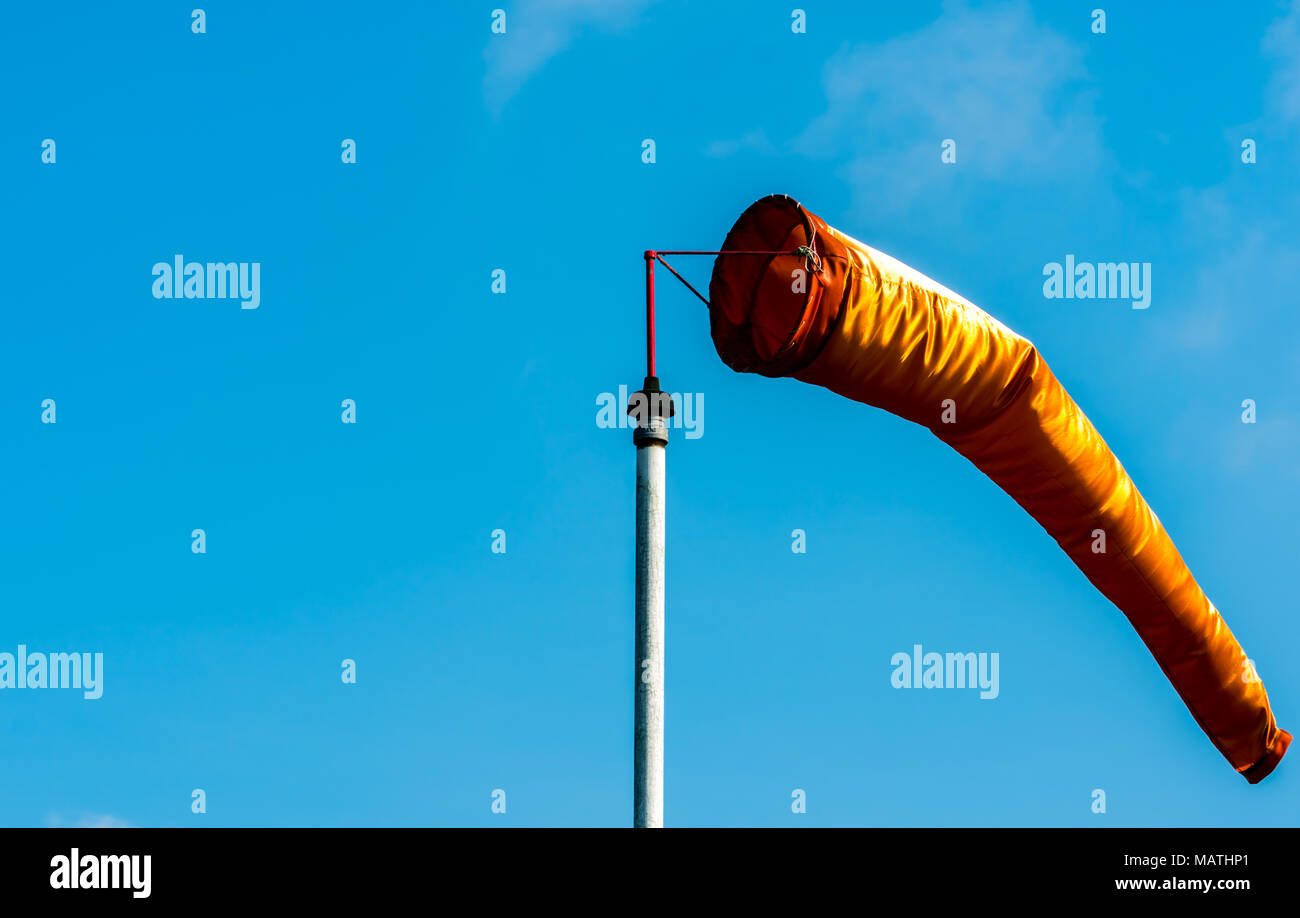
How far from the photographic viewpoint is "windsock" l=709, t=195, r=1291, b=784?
11.1 m

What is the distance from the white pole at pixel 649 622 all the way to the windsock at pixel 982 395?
4.27 ft

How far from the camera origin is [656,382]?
10.5 m

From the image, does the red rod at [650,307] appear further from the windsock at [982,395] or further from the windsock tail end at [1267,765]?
the windsock tail end at [1267,765]

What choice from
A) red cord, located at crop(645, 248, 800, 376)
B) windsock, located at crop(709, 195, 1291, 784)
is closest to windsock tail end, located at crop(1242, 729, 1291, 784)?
windsock, located at crop(709, 195, 1291, 784)

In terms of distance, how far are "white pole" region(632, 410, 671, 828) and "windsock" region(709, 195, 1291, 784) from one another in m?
1.30

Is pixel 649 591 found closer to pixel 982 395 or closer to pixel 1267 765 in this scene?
pixel 982 395

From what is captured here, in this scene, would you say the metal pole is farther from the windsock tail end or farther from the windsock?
the windsock tail end

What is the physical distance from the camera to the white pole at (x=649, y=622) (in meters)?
9.96

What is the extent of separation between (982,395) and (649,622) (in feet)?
14.2

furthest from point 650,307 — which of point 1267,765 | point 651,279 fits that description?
point 1267,765

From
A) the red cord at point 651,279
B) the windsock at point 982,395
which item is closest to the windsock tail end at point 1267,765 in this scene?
the windsock at point 982,395
